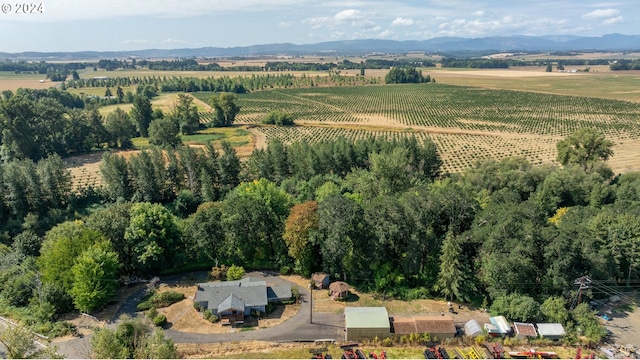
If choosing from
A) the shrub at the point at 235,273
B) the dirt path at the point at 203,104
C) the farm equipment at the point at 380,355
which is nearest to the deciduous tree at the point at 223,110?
the dirt path at the point at 203,104

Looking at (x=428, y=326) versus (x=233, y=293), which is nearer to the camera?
(x=428, y=326)

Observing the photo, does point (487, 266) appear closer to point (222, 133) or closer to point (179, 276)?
point (179, 276)

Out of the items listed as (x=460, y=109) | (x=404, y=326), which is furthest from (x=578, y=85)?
(x=404, y=326)

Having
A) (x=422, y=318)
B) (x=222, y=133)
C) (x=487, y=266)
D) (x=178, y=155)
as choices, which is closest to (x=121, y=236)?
(x=178, y=155)

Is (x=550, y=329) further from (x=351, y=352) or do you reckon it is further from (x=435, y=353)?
(x=351, y=352)

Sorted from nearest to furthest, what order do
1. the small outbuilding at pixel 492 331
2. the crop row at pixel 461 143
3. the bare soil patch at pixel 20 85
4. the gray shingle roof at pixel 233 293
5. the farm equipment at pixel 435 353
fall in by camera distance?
the farm equipment at pixel 435 353 < the small outbuilding at pixel 492 331 < the gray shingle roof at pixel 233 293 < the crop row at pixel 461 143 < the bare soil patch at pixel 20 85

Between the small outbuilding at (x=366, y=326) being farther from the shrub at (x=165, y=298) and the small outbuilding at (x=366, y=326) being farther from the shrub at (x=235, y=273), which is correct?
the shrub at (x=165, y=298)

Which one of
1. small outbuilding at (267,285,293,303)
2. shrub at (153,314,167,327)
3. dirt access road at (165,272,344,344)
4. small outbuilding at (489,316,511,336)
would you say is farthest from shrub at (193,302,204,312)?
small outbuilding at (489,316,511,336)
